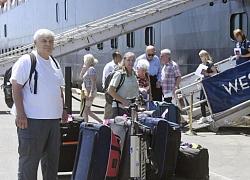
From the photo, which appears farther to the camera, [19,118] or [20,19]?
[20,19]

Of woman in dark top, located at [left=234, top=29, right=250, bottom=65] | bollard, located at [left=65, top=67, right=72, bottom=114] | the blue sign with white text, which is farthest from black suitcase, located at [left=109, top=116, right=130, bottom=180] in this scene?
woman in dark top, located at [left=234, top=29, right=250, bottom=65]

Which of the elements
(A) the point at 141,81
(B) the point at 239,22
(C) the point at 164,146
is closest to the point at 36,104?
(C) the point at 164,146

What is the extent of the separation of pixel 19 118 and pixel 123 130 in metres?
1.40

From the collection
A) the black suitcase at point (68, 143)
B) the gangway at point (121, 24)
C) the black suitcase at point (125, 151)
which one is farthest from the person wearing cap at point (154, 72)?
the black suitcase at point (125, 151)

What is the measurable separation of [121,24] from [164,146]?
1056 cm

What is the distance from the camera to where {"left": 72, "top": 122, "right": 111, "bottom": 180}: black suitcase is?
6238mm

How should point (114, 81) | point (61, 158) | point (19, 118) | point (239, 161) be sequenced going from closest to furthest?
point (19, 118)
point (61, 158)
point (114, 81)
point (239, 161)

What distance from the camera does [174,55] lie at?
56.8 feet

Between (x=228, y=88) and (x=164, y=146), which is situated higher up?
A: (x=228, y=88)

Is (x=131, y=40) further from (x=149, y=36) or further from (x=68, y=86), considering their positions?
(x=68, y=86)

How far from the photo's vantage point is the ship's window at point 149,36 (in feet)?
62.3

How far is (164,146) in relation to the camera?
22.1 feet

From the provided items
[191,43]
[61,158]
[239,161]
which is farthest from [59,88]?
[191,43]

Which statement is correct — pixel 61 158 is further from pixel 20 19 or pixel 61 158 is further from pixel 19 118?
pixel 20 19
